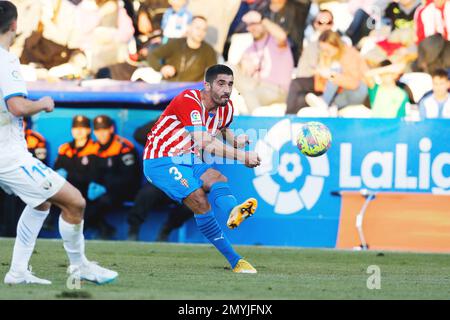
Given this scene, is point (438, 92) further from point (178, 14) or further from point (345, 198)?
point (178, 14)

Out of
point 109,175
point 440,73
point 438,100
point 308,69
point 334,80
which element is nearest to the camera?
point 109,175

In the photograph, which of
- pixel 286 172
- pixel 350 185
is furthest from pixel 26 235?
pixel 350 185

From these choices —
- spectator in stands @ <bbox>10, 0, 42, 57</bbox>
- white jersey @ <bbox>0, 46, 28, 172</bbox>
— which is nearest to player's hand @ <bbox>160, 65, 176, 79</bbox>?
spectator in stands @ <bbox>10, 0, 42, 57</bbox>

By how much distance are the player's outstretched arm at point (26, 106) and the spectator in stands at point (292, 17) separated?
7880 millimetres

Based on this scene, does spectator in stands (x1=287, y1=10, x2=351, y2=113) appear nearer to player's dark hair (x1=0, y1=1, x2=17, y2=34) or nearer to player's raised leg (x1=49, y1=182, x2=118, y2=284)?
player's raised leg (x1=49, y1=182, x2=118, y2=284)

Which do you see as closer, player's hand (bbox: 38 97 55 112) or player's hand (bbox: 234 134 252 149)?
player's hand (bbox: 38 97 55 112)

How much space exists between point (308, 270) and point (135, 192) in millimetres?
4442

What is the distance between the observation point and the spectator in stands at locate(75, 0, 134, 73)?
15.6 meters

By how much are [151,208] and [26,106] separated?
677 centimetres

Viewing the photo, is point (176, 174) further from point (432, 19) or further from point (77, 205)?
point (432, 19)

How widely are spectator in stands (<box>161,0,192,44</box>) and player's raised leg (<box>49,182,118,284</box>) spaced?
7.51 metres

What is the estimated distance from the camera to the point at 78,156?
14719 mm

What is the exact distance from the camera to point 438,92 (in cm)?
1480
